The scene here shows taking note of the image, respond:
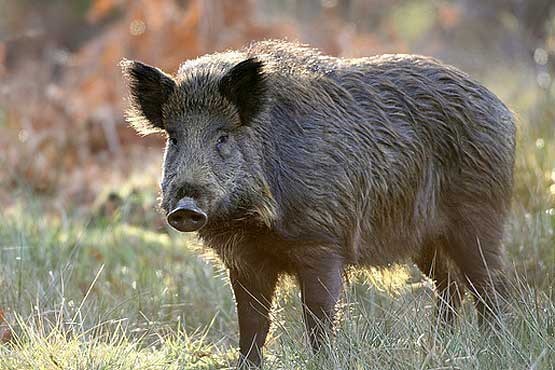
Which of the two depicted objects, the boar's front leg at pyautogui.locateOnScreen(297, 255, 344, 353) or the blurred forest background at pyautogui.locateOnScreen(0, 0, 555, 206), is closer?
the boar's front leg at pyautogui.locateOnScreen(297, 255, 344, 353)

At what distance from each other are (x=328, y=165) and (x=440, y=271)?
1429 mm

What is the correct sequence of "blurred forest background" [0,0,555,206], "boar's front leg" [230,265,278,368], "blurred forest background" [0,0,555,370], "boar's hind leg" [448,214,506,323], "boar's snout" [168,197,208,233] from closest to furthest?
"boar's snout" [168,197,208,233], "blurred forest background" [0,0,555,370], "boar's front leg" [230,265,278,368], "boar's hind leg" [448,214,506,323], "blurred forest background" [0,0,555,206]

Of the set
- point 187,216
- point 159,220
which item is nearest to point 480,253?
point 187,216

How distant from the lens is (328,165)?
5.65 m

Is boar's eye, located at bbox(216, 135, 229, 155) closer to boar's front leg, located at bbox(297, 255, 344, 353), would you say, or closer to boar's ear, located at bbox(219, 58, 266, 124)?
boar's ear, located at bbox(219, 58, 266, 124)

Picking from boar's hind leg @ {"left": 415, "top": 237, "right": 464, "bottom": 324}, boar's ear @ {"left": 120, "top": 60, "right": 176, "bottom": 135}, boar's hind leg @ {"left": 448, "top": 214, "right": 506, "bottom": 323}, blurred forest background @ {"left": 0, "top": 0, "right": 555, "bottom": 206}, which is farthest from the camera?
blurred forest background @ {"left": 0, "top": 0, "right": 555, "bottom": 206}

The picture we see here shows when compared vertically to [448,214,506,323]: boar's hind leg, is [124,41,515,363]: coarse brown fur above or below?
above

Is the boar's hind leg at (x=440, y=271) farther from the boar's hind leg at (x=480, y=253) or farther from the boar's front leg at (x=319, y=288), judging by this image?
the boar's front leg at (x=319, y=288)

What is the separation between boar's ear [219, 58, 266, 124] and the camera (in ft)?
17.5

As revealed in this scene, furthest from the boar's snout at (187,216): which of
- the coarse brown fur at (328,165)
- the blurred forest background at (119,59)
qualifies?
the blurred forest background at (119,59)

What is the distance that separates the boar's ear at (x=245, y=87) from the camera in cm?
535

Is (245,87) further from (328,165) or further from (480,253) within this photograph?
(480,253)

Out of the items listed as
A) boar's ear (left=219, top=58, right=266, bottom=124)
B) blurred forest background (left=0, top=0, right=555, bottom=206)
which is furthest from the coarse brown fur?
blurred forest background (left=0, top=0, right=555, bottom=206)

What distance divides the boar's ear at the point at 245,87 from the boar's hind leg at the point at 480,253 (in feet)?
5.35
